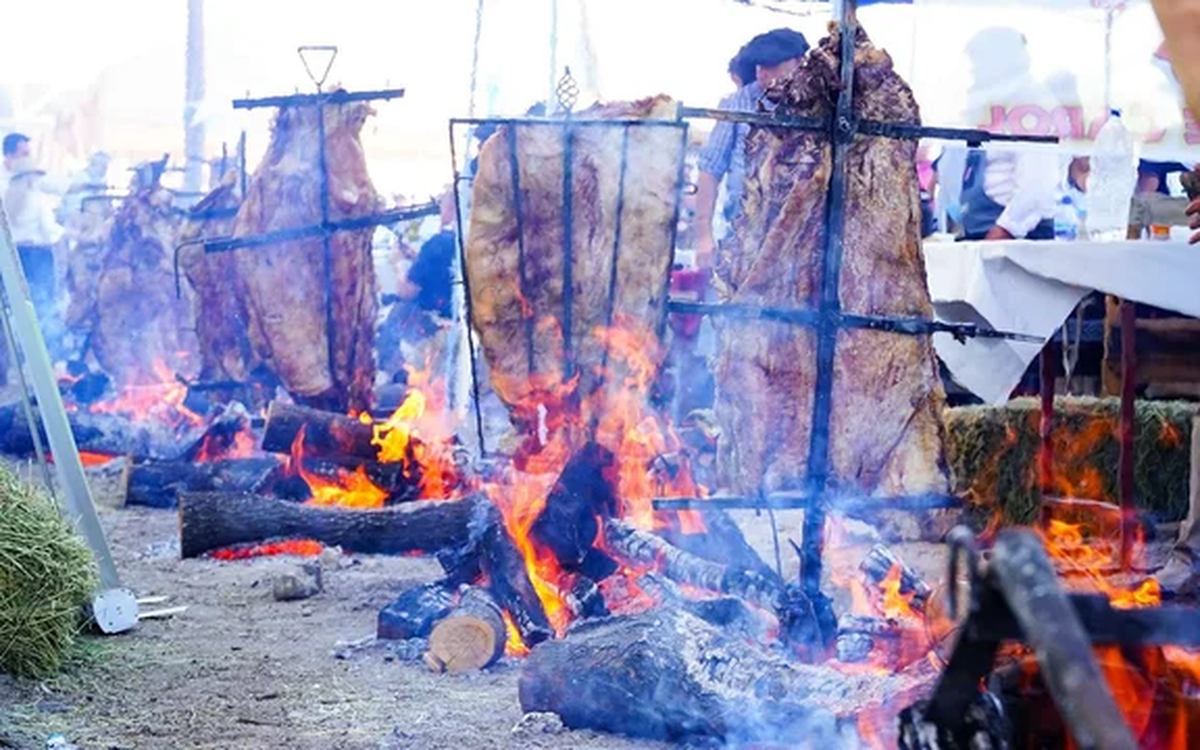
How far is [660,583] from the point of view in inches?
230

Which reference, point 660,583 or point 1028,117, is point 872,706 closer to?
point 660,583

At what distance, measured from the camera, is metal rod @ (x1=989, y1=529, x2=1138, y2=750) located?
1.63 meters

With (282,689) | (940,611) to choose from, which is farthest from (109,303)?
(940,611)

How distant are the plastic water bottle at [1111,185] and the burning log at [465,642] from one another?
4124 millimetres

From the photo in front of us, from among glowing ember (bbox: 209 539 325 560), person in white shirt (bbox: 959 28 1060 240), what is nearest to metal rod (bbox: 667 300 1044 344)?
glowing ember (bbox: 209 539 325 560)

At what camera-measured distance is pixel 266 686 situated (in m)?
5.52

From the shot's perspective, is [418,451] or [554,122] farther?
[418,451]

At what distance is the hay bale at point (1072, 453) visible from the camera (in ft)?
26.7

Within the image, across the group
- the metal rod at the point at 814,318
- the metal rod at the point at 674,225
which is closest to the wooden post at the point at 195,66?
the metal rod at the point at 674,225

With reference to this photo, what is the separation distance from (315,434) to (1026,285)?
4.54 m

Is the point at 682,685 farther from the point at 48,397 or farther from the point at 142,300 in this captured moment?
the point at 142,300

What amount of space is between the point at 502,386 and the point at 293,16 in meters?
17.5

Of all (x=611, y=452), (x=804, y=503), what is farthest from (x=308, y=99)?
(x=804, y=503)

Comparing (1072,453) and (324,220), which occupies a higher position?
(324,220)
